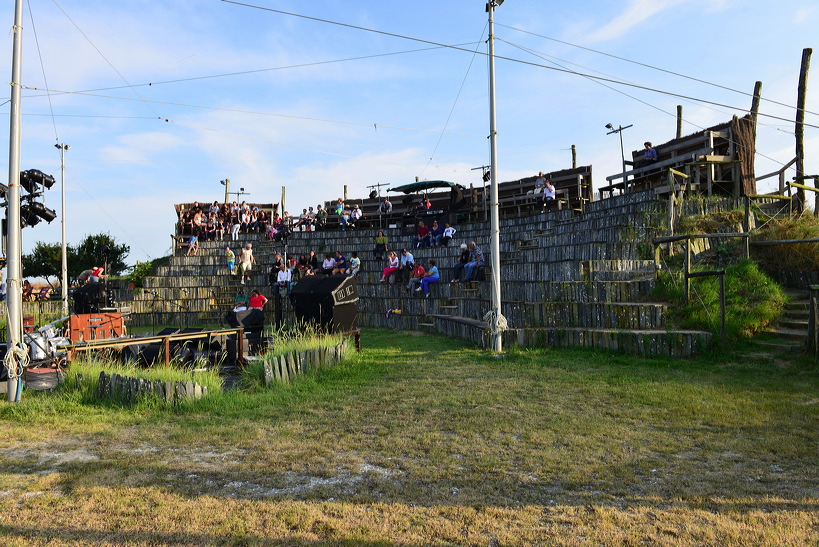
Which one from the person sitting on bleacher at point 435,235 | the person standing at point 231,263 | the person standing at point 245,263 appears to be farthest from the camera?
the person standing at point 231,263

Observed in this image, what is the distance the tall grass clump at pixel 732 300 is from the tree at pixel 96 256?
99.1 ft

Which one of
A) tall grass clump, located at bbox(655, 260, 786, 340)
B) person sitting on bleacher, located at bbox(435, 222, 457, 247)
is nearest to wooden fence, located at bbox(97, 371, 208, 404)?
tall grass clump, located at bbox(655, 260, 786, 340)

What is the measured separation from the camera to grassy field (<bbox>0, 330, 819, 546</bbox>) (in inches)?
134

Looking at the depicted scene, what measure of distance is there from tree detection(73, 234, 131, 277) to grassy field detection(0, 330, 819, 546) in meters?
28.8

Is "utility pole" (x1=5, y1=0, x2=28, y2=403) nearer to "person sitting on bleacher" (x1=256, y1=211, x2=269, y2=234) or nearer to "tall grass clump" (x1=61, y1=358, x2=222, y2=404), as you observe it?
"tall grass clump" (x1=61, y1=358, x2=222, y2=404)

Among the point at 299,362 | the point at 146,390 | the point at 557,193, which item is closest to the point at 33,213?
the point at 146,390

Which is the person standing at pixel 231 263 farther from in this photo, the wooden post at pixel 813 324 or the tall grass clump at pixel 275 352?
the wooden post at pixel 813 324

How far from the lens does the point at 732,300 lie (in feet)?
32.9

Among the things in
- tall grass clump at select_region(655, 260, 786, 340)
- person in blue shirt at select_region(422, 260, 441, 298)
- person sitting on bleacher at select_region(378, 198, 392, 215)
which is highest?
person sitting on bleacher at select_region(378, 198, 392, 215)

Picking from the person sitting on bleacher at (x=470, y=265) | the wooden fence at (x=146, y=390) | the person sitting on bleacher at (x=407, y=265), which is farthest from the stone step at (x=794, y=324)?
the person sitting on bleacher at (x=407, y=265)

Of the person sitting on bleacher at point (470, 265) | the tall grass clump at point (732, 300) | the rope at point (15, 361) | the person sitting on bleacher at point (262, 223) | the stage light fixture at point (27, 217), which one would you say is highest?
the person sitting on bleacher at point (262, 223)

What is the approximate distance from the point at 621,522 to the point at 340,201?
27.5 metres

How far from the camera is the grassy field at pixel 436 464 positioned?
134 inches

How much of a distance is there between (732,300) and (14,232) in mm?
11295
